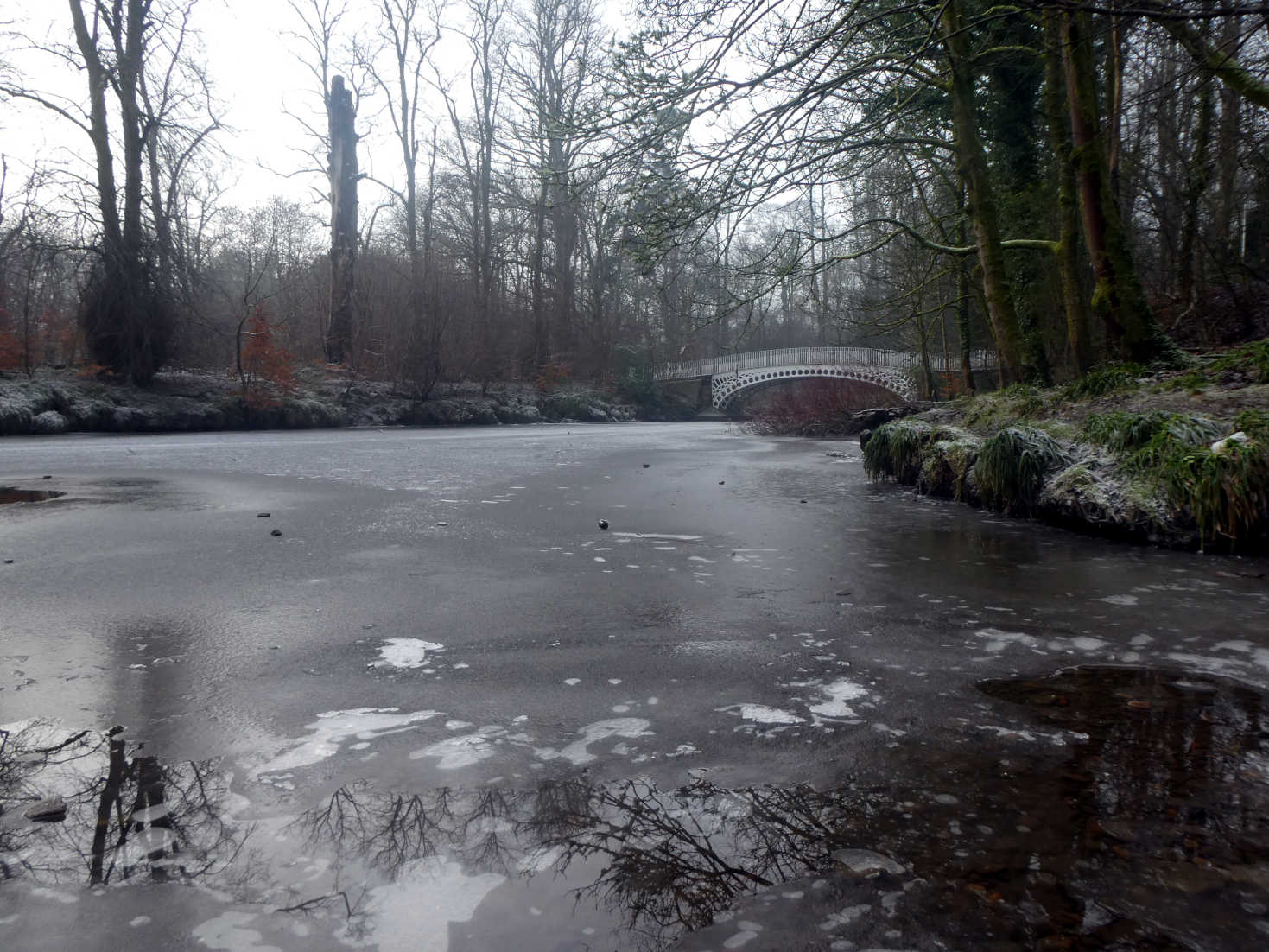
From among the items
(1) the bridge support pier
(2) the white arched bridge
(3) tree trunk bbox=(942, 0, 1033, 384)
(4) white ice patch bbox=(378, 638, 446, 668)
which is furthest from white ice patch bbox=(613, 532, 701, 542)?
(1) the bridge support pier

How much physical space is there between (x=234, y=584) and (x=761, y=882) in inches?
136

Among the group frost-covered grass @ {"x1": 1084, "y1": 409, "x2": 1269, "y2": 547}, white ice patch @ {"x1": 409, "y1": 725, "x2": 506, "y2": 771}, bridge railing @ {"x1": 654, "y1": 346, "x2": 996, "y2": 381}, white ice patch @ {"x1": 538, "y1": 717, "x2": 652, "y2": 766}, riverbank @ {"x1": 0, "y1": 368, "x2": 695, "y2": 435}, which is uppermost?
bridge railing @ {"x1": 654, "y1": 346, "x2": 996, "y2": 381}

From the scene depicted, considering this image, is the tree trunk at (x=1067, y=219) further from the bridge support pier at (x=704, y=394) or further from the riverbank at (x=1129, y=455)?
the bridge support pier at (x=704, y=394)

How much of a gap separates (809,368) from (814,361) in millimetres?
475

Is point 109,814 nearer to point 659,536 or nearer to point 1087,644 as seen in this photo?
point 1087,644

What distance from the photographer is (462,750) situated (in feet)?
7.33

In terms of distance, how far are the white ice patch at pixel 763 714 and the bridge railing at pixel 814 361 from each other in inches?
820

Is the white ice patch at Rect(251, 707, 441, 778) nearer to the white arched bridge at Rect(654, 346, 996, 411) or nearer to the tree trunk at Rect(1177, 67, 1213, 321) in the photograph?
the tree trunk at Rect(1177, 67, 1213, 321)

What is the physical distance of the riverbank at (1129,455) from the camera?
4.88m

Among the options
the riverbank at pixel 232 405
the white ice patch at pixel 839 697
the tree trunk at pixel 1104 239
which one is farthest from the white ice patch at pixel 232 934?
the riverbank at pixel 232 405

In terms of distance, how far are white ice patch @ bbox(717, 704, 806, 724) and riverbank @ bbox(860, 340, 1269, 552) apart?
3.82 m

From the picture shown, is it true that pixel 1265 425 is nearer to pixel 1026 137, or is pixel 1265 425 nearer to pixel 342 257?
pixel 1026 137

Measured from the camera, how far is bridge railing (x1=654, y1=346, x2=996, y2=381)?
77.1 ft

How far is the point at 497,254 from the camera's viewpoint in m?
33.8
